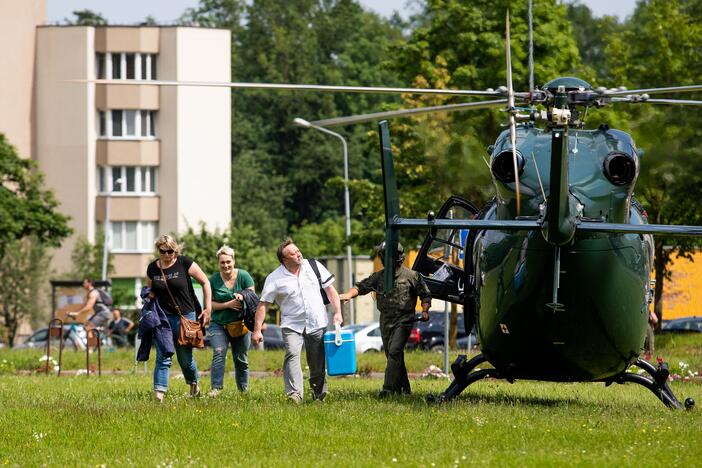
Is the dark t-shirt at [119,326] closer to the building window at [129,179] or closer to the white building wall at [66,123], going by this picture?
the white building wall at [66,123]

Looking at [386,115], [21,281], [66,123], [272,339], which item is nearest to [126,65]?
[66,123]

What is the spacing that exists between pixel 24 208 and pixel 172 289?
118 feet

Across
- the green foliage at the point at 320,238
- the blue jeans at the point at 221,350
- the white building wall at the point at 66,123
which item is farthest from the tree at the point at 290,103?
the blue jeans at the point at 221,350

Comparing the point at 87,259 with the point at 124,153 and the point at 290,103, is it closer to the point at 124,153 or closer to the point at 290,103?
the point at 124,153

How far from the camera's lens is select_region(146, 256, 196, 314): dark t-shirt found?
15609 mm

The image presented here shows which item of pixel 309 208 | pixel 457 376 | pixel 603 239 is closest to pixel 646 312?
pixel 603 239

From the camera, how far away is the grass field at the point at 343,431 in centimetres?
1071

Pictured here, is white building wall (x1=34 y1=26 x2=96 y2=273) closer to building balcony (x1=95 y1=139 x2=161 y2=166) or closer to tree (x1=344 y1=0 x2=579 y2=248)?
building balcony (x1=95 y1=139 x2=161 y2=166)

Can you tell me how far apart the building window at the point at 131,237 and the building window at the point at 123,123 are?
450cm

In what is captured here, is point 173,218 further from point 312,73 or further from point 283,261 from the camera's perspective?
point 283,261

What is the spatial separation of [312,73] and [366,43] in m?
5.72

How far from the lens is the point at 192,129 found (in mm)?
70938

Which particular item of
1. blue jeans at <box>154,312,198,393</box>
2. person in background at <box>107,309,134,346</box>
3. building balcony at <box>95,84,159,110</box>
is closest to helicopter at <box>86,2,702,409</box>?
blue jeans at <box>154,312,198,393</box>

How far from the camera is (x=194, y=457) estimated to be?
35.7ft
